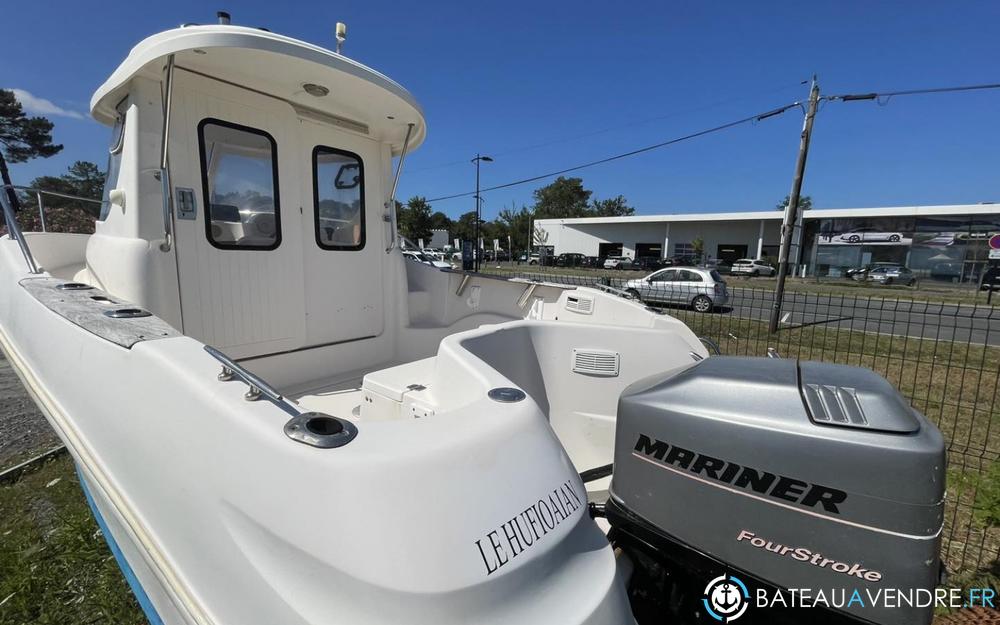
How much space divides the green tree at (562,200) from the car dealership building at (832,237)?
2078 centimetres

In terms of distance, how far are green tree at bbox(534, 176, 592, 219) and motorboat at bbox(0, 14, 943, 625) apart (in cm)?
6796

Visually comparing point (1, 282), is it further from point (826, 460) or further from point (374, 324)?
point (826, 460)

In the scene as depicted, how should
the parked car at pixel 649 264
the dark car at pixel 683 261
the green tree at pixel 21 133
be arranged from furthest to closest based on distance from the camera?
the dark car at pixel 683 261 → the parked car at pixel 649 264 → the green tree at pixel 21 133

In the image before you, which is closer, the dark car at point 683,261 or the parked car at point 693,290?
the parked car at point 693,290

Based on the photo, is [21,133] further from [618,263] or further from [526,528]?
[618,263]

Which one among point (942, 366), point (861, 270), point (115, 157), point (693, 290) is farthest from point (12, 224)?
point (861, 270)

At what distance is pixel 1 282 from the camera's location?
2.69m

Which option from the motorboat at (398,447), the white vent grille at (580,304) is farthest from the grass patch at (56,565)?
the white vent grille at (580,304)

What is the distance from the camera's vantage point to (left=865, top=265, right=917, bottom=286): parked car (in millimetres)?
26891

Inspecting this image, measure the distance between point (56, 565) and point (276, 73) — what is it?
281 cm

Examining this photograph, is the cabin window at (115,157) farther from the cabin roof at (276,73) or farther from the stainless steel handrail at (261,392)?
the stainless steel handrail at (261,392)

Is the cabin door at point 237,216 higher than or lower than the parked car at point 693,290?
higher

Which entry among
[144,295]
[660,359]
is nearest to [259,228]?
[144,295]

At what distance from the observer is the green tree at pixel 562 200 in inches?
2721
